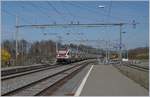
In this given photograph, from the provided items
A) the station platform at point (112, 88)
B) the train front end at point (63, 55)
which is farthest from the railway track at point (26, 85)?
the train front end at point (63, 55)

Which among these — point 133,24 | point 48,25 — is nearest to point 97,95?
point 133,24

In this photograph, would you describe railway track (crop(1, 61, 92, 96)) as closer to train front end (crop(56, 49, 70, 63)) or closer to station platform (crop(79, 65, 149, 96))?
station platform (crop(79, 65, 149, 96))

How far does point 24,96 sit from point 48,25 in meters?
37.1

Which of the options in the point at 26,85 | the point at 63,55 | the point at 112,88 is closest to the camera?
the point at 112,88

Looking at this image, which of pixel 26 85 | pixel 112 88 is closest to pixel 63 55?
pixel 26 85

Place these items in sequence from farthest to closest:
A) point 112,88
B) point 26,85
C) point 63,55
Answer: point 63,55 → point 26,85 → point 112,88

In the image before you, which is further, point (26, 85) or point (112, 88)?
point (26, 85)

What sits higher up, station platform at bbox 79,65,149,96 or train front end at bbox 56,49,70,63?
train front end at bbox 56,49,70,63

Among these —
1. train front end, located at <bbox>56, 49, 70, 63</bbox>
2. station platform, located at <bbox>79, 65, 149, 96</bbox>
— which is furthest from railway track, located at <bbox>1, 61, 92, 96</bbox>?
train front end, located at <bbox>56, 49, 70, 63</bbox>

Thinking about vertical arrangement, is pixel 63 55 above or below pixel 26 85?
above

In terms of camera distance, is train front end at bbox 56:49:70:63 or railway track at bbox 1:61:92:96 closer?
railway track at bbox 1:61:92:96

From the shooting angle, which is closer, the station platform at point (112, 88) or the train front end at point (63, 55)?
the station platform at point (112, 88)

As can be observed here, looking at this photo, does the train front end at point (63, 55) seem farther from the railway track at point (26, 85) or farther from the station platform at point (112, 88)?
the station platform at point (112, 88)

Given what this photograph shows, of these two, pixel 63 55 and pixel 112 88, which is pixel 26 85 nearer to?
pixel 112 88
